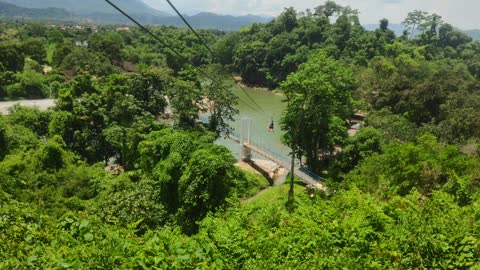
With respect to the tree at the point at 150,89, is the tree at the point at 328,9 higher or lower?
higher

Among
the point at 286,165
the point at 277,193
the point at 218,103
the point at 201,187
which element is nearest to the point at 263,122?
Result: the point at 286,165

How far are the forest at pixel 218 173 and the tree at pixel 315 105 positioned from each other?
0.28 ft

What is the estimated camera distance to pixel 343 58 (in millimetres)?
47281

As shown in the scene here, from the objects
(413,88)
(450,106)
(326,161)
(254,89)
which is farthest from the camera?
(254,89)

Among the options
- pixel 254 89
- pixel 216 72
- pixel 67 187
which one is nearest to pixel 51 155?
pixel 67 187

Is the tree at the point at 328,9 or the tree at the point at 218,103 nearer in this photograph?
Answer: the tree at the point at 218,103

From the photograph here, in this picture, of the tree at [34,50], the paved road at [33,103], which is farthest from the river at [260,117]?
the tree at [34,50]

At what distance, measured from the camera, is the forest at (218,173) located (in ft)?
15.4

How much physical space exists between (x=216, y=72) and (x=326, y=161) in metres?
8.15

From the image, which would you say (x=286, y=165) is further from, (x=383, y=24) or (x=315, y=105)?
(x=383, y=24)

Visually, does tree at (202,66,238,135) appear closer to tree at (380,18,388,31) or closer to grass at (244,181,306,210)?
grass at (244,181,306,210)

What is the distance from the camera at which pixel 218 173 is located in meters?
14.0

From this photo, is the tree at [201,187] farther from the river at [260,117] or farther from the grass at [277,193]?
the river at [260,117]

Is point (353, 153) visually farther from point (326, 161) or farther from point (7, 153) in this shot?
point (7, 153)
